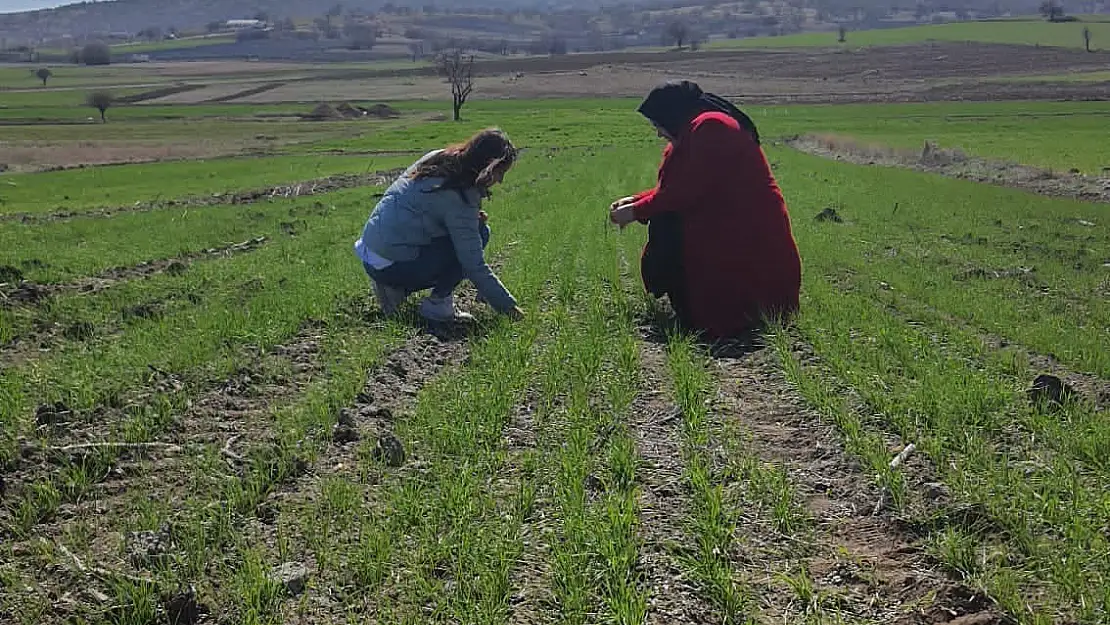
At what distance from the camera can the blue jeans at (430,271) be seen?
27.1 feet

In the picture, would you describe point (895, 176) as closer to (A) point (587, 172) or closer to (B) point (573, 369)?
(A) point (587, 172)

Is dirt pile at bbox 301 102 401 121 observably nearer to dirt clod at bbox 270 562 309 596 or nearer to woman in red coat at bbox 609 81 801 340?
woman in red coat at bbox 609 81 801 340

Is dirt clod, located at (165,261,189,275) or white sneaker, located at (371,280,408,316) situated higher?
white sneaker, located at (371,280,408,316)

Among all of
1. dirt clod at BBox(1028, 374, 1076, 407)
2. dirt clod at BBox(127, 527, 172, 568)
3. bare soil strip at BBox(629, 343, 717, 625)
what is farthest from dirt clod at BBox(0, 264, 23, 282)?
dirt clod at BBox(1028, 374, 1076, 407)

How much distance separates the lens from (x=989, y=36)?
143m

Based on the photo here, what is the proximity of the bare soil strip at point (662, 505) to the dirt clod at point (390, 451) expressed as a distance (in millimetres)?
1225

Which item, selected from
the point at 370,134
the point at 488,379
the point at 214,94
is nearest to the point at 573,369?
the point at 488,379

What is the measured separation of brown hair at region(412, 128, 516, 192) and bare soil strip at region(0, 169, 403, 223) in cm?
1428

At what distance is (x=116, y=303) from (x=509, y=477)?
631 cm

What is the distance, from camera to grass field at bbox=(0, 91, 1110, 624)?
363 centimetres

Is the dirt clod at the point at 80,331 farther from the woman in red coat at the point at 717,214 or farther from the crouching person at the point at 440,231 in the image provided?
the woman in red coat at the point at 717,214

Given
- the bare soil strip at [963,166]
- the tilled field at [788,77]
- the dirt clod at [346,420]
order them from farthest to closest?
the tilled field at [788,77]
the bare soil strip at [963,166]
the dirt clod at [346,420]

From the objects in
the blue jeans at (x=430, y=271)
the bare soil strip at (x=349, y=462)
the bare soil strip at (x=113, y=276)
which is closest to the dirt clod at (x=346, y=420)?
the bare soil strip at (x=349, y=462)

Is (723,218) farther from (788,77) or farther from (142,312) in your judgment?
(788,77)
